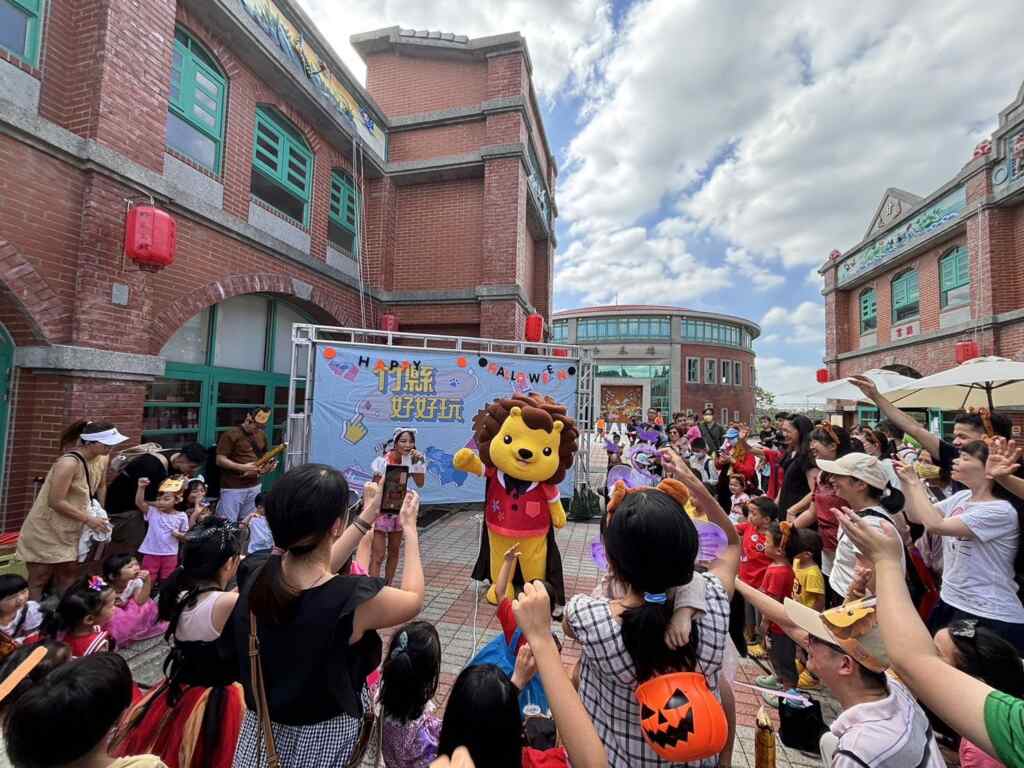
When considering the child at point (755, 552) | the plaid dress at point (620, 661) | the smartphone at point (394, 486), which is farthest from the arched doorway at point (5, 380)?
the child at point (755, 552)

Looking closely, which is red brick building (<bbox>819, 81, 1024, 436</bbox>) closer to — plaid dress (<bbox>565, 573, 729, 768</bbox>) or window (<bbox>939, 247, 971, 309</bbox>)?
window (<bbox>939, 247, 971, 309</bbox>)

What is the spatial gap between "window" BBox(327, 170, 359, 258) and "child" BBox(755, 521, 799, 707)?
862 centimetres

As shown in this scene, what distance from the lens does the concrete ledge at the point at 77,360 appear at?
14.1 feet

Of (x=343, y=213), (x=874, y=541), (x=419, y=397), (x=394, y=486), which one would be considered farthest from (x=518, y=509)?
(x=343, y=213)

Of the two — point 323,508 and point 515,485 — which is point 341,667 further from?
point 515,485

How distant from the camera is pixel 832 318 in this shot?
55.3 ft

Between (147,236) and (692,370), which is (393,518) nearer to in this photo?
(147,236)

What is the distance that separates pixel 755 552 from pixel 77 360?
6.49m

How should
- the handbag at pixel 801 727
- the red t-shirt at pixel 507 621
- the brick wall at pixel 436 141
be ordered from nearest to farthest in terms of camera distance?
the red t-shirt at pixel 507 621 < the handbag at pixel 801 727 < the brick wall at pixel 436 141

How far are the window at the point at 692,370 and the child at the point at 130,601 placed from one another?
35.7 m

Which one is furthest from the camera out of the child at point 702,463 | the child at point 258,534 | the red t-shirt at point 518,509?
the child at point 702,463

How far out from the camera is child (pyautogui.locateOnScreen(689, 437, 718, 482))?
24.9 feet

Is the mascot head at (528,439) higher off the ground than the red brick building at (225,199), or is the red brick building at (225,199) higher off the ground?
the red brick building at (225,199)

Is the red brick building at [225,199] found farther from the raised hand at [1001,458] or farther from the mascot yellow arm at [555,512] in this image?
the raised hand at [1001,458]
